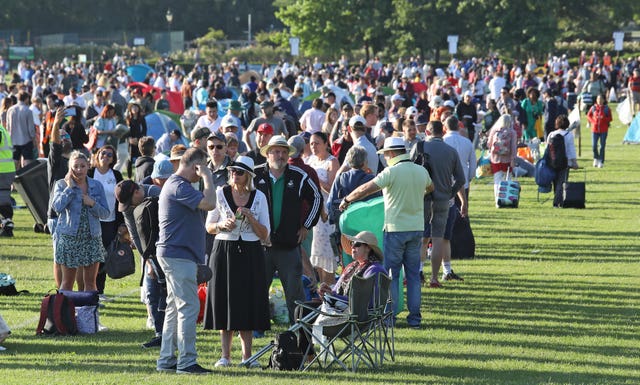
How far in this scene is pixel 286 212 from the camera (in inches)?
417

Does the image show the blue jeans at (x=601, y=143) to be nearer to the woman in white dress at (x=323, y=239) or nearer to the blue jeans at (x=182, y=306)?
the woman in white dress at (x=323, y=239)

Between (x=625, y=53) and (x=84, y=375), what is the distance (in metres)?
72.3

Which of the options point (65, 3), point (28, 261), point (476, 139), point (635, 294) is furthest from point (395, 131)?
point (65, 3)

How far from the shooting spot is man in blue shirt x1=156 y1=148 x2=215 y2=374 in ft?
30.2

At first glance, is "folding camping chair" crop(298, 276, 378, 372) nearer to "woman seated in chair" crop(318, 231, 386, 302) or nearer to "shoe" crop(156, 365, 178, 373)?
"woman seated in chair" crop(318, 231, 386, 302)

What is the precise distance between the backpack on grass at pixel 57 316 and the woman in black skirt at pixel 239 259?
2159 mm

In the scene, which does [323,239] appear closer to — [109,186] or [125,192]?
[109,186]

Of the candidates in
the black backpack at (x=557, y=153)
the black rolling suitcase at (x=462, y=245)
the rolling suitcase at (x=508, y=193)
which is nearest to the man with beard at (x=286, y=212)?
the black rolling suitcase at (x=462, y=245)

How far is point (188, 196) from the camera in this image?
9.16 m

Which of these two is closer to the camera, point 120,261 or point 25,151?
point 120,261

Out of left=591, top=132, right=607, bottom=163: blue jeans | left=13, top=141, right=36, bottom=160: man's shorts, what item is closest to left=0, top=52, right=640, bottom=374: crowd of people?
left=13, top=141, right=36, bottom=160: man's shorts

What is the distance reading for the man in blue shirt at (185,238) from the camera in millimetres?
9203

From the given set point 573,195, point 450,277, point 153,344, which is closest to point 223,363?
point 153,344

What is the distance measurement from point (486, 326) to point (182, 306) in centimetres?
355
